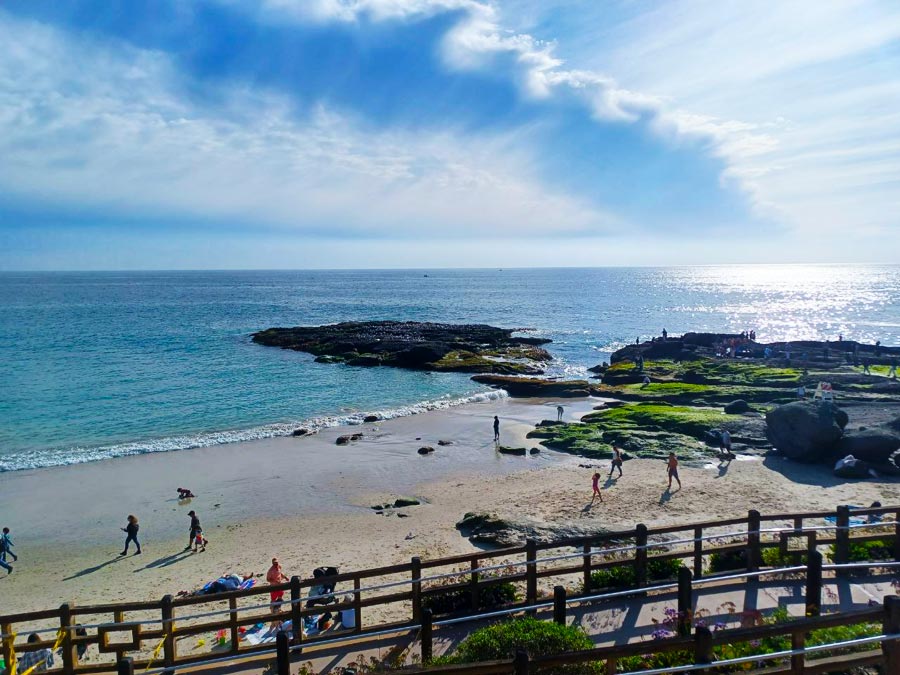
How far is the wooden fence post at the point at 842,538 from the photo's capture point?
33.5 feet

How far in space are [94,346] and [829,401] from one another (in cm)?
6975

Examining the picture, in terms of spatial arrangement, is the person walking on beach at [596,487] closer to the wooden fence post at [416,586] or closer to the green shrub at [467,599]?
the green shrub at [467,599]

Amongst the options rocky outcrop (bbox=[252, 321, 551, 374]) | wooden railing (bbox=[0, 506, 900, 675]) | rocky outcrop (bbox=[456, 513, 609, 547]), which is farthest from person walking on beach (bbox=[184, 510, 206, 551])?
rocky outcrop (bbox=[252, 321, 551, 374])

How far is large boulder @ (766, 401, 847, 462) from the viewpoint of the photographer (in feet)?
74.8

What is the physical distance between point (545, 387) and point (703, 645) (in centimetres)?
3899

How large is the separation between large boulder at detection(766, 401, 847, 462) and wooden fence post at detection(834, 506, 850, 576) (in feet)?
46.4

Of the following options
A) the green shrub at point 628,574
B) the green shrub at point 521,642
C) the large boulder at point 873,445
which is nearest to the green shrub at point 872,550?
the green shrub at point 628,574

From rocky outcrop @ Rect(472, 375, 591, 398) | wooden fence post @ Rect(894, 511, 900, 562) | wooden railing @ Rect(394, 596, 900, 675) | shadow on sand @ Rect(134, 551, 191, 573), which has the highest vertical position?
wooden railing @ Rect(394, 596, 900, 675)

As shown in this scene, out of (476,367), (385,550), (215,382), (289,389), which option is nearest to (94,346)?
(215,382)

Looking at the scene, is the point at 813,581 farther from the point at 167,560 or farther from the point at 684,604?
the point at 167,560

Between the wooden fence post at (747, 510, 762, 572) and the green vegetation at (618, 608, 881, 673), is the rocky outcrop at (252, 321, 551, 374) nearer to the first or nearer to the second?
the wooden fence post at (747, 510, 762, 572)

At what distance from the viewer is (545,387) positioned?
44250mm

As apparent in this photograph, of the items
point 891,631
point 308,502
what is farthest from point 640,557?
point 308,502

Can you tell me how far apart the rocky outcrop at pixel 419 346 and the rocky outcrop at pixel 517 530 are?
112 ft
